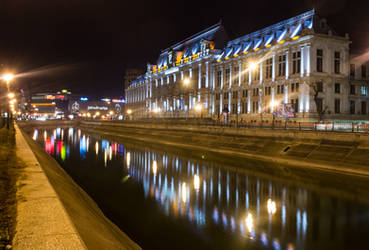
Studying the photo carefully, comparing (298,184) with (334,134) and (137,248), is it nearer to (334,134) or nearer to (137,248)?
(334,134)

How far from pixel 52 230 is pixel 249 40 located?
265 ft

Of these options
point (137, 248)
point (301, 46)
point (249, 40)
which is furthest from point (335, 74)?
point (137, 248)

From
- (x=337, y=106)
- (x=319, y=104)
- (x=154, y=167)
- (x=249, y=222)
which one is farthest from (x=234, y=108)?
(x=249, y=222)

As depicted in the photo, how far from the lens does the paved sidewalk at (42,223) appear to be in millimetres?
6066

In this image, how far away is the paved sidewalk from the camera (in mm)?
6066

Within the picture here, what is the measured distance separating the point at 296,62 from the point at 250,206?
1976 inches

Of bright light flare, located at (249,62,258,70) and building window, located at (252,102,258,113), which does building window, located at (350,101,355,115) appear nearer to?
building window, located at (252,102,258,113)

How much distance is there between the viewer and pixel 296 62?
61.6 m

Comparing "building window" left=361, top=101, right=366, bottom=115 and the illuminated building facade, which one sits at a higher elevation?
the illuminated building facade

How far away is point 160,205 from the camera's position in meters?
19.2

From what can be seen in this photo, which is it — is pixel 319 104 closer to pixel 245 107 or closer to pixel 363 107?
pixel 363 107

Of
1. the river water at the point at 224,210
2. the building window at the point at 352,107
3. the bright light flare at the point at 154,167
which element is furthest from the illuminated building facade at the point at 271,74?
the river water at the point at 224,210

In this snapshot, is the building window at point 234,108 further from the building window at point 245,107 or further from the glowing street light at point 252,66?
the glowing street light at point 252,66

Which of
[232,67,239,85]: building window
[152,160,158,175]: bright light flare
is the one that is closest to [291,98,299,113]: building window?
[232,67,239,85]: building window
